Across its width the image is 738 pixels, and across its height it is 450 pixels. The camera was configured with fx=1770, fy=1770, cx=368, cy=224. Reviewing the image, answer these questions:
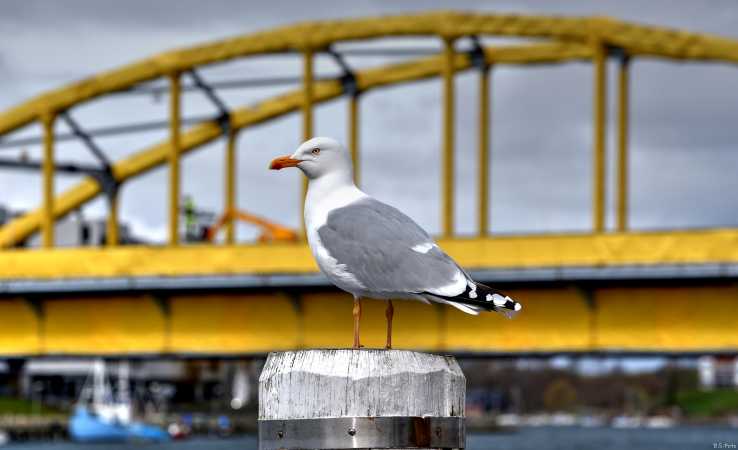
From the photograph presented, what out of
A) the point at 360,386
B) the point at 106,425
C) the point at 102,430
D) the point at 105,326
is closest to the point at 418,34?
the point at 105,326

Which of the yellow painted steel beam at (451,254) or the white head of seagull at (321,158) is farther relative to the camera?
the yellow painted steel beam at (451,254)

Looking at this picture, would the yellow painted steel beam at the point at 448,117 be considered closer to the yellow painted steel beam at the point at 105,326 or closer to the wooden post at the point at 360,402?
the yellow painted steel beam at the point at 105,326

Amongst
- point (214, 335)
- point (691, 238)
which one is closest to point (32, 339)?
point (214, 335)

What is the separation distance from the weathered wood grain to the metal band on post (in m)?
0.03

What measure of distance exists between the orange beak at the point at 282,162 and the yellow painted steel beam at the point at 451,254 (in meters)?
31.2

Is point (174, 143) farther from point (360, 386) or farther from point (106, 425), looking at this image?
point (106, 425)

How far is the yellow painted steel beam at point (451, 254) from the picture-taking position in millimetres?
41156

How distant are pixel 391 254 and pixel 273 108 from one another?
191 feet

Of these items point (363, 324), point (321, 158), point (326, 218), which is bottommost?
point (326, 218)

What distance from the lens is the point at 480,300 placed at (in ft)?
28.5

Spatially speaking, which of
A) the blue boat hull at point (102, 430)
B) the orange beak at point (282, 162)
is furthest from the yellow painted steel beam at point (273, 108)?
the blue boat hull at point (102, 430)

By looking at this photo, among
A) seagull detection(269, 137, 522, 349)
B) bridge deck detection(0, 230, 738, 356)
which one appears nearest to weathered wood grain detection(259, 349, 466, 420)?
seagull detection(269, 137, 522, 349)

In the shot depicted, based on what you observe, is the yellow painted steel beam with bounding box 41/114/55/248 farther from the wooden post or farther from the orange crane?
the wooden post

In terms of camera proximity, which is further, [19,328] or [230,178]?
[230,178]
